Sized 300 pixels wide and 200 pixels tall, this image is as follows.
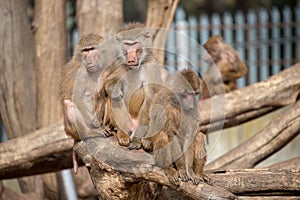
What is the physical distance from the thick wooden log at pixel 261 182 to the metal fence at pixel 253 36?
730 cm

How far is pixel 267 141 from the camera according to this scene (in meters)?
6.76

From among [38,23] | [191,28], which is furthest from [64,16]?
[191,28]

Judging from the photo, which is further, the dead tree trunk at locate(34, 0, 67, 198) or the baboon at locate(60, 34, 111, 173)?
the dead tree trunk at locate(34, 0, 67, 198)

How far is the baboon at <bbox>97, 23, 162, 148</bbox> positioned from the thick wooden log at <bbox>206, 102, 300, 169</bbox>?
4.99 ft

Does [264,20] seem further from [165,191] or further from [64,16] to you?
[165,191]

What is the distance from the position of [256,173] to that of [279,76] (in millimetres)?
2333

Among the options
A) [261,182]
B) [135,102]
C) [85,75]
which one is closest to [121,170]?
[135,102]

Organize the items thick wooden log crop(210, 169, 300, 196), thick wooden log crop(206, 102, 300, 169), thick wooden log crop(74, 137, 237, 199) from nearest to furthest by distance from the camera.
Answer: thick wooden log crop(74, 137, 237, 199) < thick wooden log crop(210, 169, 300, 196) < thick wooden log crop(206, 102, 300, 169)

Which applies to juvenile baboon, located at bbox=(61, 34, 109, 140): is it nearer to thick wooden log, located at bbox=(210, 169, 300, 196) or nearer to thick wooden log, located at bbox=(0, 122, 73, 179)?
thick wooden log, located at bbox=(0, 122, 73, 179)

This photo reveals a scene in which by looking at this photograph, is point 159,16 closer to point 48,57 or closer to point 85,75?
point 48,57

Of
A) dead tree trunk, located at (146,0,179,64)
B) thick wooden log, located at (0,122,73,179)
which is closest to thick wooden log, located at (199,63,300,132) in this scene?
dead tree trunk, located at (146,0,179,64)

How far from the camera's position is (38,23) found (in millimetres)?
7777

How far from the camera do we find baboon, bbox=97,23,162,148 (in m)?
5.37

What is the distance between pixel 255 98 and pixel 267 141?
635mm
